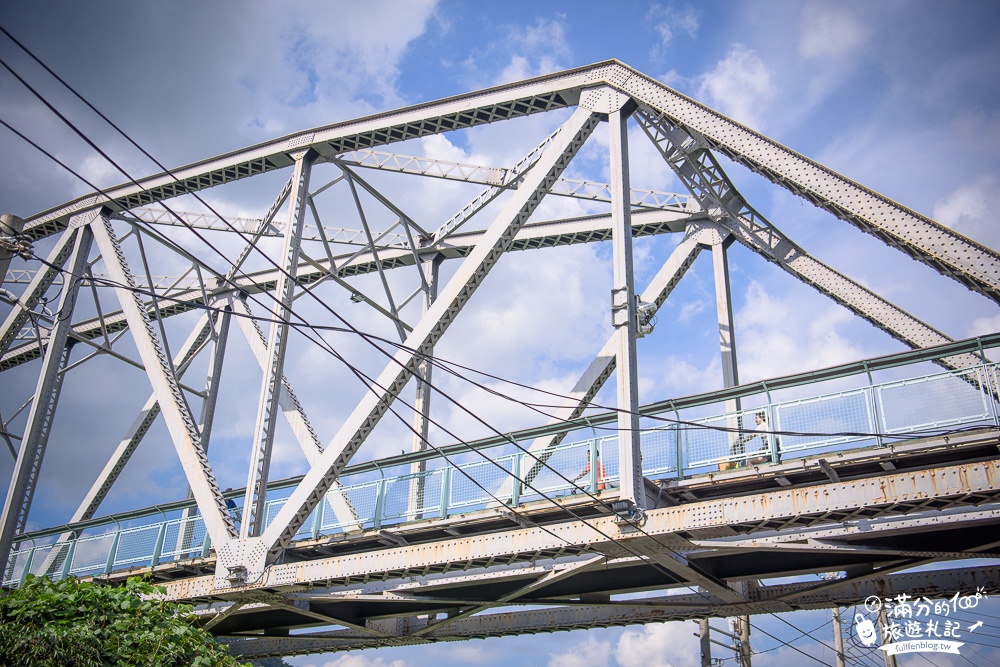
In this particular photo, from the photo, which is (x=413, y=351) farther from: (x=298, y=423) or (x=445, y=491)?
(x=298, y=423)

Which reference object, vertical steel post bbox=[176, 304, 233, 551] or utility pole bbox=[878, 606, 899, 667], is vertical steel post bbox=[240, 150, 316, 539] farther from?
utility pole bbox=[878, 606, 899, 667]

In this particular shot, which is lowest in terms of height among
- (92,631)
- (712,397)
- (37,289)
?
(92,631)

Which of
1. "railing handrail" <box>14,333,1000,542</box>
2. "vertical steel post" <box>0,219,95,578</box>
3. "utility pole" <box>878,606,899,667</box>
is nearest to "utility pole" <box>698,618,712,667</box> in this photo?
"utility pole" <box>878,606,899,667</box>

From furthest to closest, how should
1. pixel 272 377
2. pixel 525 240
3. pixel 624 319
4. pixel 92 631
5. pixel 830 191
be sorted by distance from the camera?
pixel 525 240 < pixel 272 377 < pixel 624 319 < pixel 830 191 < pixel 92 631

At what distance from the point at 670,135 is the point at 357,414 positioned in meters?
8.96

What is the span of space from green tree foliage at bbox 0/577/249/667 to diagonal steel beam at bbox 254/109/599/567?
5125mm

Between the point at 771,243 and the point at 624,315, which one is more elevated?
the point at 771,243

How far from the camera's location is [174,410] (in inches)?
789

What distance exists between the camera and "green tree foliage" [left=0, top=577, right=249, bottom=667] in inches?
396

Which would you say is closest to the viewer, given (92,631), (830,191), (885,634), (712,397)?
(92,631)

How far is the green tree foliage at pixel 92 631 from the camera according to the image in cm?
1005

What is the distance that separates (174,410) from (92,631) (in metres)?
9.65

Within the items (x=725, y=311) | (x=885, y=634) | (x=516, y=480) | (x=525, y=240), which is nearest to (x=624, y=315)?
(x=516, y=480)

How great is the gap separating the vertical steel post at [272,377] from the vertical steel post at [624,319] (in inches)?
253
